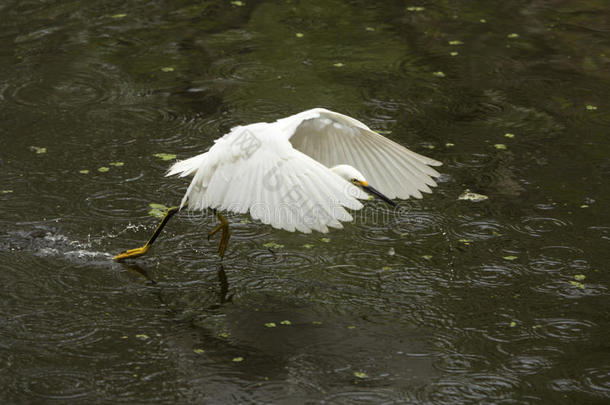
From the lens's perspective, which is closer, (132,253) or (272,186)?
(272,186)

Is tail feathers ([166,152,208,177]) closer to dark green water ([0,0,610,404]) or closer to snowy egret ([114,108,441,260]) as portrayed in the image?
snowy egret ([114,108,441,260])

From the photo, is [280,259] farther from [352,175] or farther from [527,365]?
[527,365]

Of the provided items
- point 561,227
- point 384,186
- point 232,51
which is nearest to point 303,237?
point 384,186

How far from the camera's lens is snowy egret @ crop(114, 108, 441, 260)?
4387 mm

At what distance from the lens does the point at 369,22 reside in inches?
386

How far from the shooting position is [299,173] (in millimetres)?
Result: 4523

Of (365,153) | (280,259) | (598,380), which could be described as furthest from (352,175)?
(598,380)

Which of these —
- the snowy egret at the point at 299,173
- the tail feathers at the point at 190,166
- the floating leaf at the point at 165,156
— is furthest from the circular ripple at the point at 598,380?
the floating leaf at the point at 165,156

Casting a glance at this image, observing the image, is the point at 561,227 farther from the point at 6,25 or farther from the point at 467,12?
the point at 6,25

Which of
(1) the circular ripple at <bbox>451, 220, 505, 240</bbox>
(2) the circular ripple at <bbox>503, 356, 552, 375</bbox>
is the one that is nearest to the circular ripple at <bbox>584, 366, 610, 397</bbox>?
(2) the circular ripple at <bbox>503, 356, 552, 375</bbox>

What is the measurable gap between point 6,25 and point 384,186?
600cm

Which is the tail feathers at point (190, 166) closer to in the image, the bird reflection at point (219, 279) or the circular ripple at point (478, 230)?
the bird reflection at point (219, 279)

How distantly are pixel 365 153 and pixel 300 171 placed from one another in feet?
3.53

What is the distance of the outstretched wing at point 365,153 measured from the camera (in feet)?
17.6
